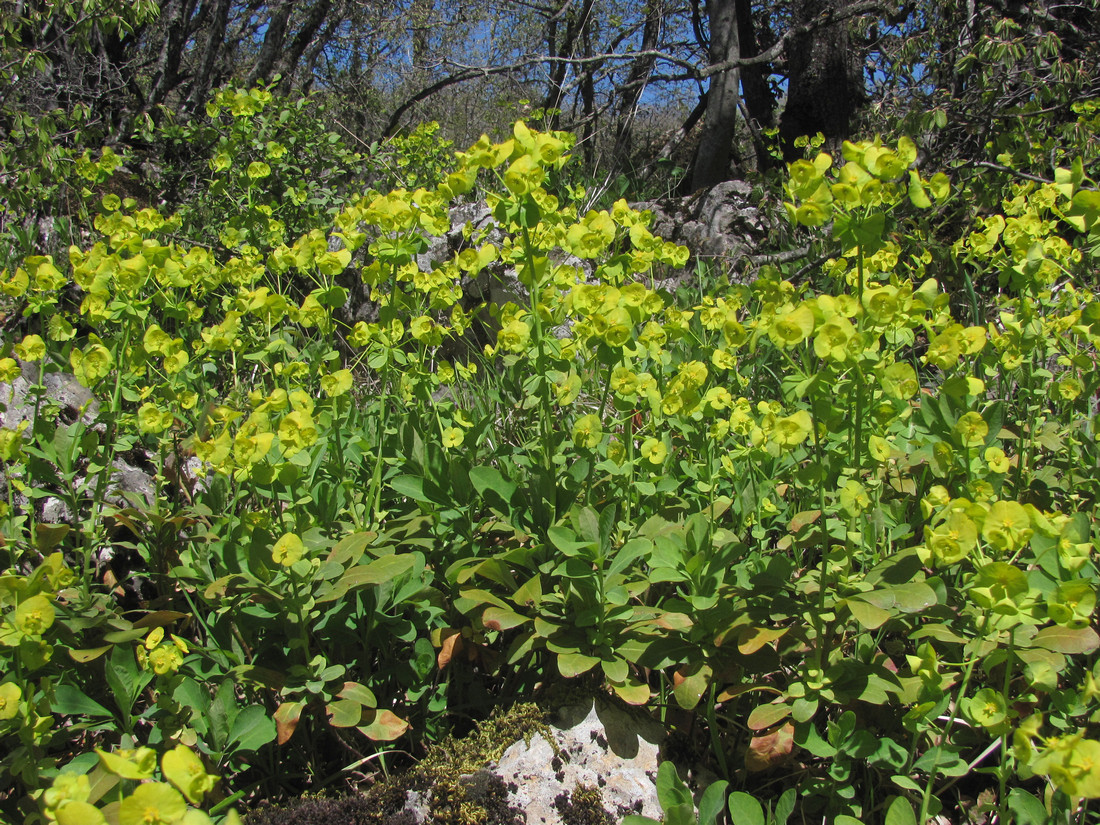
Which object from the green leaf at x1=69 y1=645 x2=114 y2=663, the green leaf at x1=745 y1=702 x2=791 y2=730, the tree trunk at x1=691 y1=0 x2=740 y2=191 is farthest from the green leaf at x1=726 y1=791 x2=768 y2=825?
the tree trunk at x1=691 y1=0 x2=740 y2=191

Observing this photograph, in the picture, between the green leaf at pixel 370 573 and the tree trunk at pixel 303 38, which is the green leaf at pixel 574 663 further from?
the tree trunk at pixel 303 38

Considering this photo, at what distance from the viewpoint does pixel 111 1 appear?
4.12 m

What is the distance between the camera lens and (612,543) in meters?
1.95

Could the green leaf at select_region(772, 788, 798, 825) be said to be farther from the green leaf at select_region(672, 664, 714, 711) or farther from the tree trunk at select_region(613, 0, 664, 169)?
the tree trunk at select_region(613, 0, 664, 169)

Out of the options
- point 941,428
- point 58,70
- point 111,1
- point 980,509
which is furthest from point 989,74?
point 58,70

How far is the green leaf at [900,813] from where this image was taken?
1.35 meters

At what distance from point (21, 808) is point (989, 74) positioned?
4.70 m

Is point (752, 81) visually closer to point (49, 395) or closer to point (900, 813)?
point (49, 395)

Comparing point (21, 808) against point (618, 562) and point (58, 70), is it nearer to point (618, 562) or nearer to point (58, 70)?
point (618, 562)

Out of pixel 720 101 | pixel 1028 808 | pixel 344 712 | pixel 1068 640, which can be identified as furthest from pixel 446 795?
pixel 720 101

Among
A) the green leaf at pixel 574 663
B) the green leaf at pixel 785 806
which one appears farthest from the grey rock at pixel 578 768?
the green leaf at pixel 785 806

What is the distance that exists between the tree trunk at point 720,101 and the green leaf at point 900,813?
5418 millimetres

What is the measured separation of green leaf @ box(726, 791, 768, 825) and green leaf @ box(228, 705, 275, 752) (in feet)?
2.83

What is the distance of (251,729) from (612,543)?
892 mm
